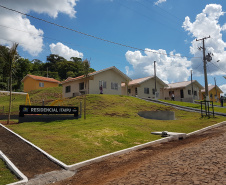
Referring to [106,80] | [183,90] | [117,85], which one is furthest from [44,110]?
[183,90]

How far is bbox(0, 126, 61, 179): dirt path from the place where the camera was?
20.2 feet

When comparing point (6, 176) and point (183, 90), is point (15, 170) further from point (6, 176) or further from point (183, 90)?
point (183, 90)

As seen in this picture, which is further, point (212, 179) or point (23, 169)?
point (23, 169)

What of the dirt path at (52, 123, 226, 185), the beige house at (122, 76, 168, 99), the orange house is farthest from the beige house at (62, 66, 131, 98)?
the dirt path at (52, 123, 226, 185)

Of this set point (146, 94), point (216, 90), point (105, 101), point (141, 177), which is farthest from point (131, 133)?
point (216, 90)

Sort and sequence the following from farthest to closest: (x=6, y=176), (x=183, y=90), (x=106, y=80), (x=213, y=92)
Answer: (x=213, y=92) → (x=183, y=90) → (x=106, y=80) → (x=6, y=176)

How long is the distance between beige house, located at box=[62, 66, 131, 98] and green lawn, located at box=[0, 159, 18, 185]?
24.7 metres

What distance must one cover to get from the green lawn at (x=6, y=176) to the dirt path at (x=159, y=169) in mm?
1309

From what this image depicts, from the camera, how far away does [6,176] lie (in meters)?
5.54

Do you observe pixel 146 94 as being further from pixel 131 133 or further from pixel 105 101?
pixel 131 133

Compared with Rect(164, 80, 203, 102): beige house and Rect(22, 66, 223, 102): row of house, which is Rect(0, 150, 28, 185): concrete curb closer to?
Rect(22, 66, 223, 102): row of house

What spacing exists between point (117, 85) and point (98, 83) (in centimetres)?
416

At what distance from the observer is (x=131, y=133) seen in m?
11.5

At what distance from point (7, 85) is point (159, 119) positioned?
4470 centimetres
